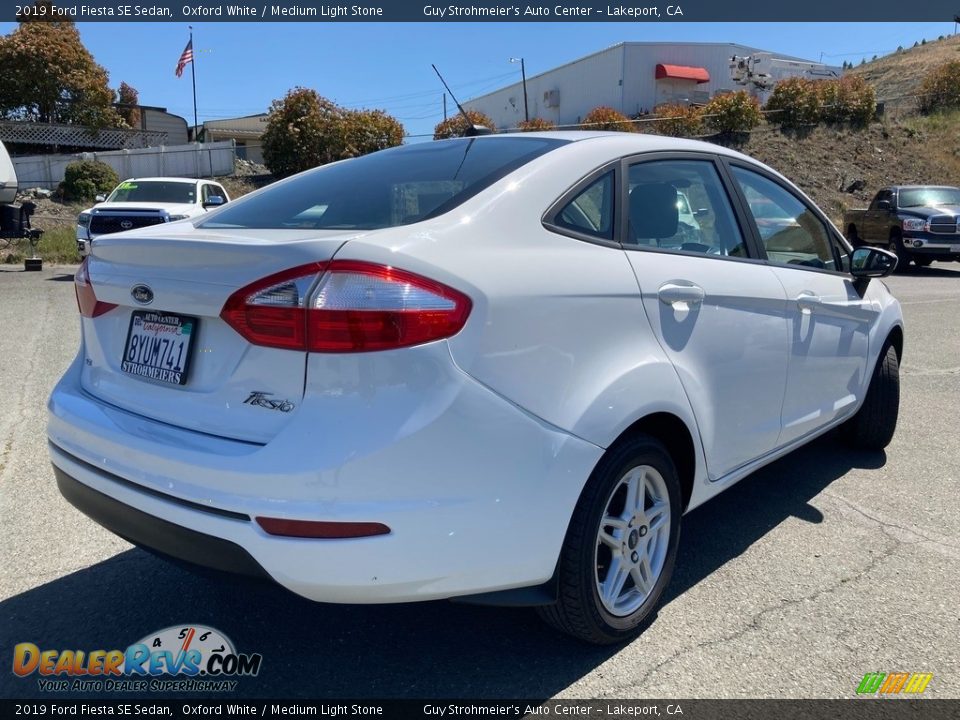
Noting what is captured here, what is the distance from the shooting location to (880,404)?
4.55 m

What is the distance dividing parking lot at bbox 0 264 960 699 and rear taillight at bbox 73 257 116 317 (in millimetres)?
980

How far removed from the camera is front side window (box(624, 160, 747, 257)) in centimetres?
293

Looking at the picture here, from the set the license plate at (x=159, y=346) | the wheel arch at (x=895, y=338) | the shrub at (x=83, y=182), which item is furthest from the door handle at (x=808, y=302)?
the shrub at (x=83, y=182)

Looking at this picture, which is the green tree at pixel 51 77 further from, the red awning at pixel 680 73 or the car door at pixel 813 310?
the car door at pixel 813 310

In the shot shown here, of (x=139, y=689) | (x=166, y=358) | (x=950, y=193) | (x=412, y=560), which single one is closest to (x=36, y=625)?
(x=139, y=689)

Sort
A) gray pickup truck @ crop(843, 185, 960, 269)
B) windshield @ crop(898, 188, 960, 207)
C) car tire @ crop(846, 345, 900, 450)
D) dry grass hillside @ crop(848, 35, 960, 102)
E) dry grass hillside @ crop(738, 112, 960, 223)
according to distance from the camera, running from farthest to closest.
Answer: dry grass hillside @ crop(848, 35, 960, 102), dry grass hillside @ crop(738, 112, 960, 223), windshield @ crop(898, 188, 960, 207), gray pickup truck @ crop(843, 185, 960, 269), car tire @ crop(846, 345, 900, 450)

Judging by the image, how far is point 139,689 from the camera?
98.8 inches

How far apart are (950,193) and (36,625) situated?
2007 centimetres

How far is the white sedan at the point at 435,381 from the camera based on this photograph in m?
2.02

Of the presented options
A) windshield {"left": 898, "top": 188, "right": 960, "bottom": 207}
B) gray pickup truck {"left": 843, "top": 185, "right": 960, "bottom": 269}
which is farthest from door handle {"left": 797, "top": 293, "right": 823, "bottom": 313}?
A: windshield {"left": 898, "top": 188, "right": 960, "bottom": 207}

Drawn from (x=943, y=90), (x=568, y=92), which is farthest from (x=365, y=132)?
(x=943, y=90)

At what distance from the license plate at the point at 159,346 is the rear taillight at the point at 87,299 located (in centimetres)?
20

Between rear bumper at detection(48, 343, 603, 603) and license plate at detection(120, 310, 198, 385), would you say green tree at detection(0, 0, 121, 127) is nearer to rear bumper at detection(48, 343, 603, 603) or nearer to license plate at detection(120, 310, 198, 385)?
license plate at detection(120, 310, 198, 385)

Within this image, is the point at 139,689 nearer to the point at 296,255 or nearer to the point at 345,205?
the point at 296,255
